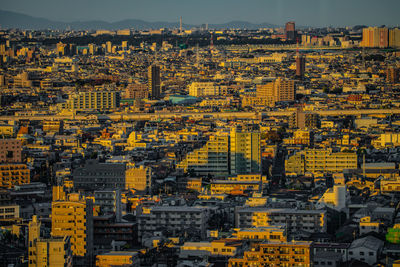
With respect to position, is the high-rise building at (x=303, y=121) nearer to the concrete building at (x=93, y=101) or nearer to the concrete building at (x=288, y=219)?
the concrete building at (x=93, y=101)

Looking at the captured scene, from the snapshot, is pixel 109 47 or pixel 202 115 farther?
pixel 109 47

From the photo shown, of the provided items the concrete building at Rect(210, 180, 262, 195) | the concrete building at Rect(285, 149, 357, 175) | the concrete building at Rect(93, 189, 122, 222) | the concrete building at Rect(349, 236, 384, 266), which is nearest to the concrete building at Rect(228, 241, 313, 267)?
the concrete building at Rect(349, 236, 384, 266)

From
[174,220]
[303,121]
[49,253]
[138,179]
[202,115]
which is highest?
[202,115]

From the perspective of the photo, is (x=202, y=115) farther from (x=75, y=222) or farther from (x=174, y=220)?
(x=75, y=222)

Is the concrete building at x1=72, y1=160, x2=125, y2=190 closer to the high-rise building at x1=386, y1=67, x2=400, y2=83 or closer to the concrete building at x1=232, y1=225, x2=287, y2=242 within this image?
the concrete building at x1=232, y1=225, x2=287, y2=242

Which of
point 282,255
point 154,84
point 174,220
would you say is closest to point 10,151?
point 174,220
